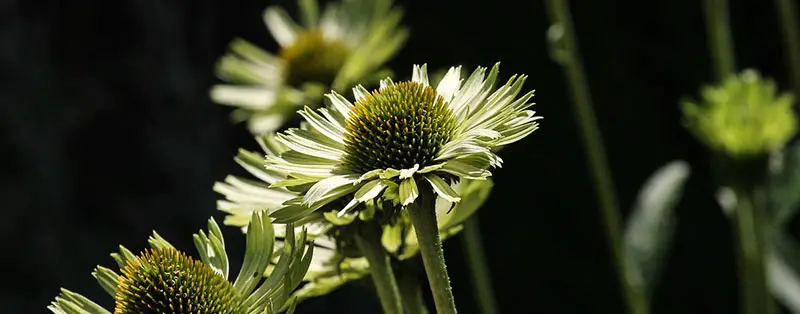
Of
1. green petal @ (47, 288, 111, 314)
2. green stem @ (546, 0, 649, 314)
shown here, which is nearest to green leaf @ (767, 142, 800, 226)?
green stem @ (546, 0, 649, 314)

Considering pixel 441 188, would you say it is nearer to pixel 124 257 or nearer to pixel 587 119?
pixel 124 257

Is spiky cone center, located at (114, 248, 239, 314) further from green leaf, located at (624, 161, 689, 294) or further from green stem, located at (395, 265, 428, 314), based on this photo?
green leaf, located at (624, 161, 689, 294)

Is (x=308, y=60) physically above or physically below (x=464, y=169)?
above

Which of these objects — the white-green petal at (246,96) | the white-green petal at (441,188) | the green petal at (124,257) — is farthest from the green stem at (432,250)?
the white-green petal at (246,96)

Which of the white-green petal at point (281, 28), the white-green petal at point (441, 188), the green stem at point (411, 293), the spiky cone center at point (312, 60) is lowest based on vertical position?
the green stem at point (411, 293)

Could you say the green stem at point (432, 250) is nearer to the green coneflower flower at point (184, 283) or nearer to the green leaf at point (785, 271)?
the green coneflower flower at point (184, 283)

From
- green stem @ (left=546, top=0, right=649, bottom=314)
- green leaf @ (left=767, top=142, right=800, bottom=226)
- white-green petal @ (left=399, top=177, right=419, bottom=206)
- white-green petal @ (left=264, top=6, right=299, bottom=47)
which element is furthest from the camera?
white-green petal @ (left=264, top=6, right=299, bottom=47)

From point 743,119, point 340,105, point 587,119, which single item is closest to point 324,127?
point 340,105
